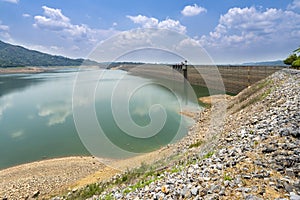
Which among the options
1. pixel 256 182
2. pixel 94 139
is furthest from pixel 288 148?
pixel 94 139

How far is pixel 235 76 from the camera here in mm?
38625

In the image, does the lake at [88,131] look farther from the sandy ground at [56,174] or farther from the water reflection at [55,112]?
the sandy ground at [56,174]

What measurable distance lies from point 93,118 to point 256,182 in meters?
19.6

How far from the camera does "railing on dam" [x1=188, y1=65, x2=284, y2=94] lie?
31.5 meters

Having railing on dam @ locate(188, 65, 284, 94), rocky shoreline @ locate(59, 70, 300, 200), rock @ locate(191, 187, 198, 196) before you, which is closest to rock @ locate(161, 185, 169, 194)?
rocky shoreline @ locate(59, 70, 300, 200)

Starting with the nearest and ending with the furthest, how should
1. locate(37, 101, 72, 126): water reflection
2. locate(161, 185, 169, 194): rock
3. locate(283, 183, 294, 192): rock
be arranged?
locate(283, 183, 294, 192): rock < locate(161, 185, 169, 194): rock < locate(37, 101, 72, 126): water reflection

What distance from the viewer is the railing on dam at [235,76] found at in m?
31.5

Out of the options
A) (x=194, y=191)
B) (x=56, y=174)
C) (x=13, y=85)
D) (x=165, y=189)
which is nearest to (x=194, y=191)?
(x=194, y=191)

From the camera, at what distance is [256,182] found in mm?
4086

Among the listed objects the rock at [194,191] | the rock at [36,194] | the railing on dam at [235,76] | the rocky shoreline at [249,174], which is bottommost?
the rock at [36,194]

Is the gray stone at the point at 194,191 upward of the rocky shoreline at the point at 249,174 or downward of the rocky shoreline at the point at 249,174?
downward

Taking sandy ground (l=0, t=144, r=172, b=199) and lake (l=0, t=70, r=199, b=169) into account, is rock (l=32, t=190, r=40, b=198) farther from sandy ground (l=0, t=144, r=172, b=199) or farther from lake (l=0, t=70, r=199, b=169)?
lake (l=0, t=70, r=199, b=169)

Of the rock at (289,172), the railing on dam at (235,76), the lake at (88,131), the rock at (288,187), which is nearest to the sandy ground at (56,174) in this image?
the lake at (88,131)

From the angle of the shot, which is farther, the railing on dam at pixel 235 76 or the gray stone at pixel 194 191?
the railing on dam at pixel 235 76
